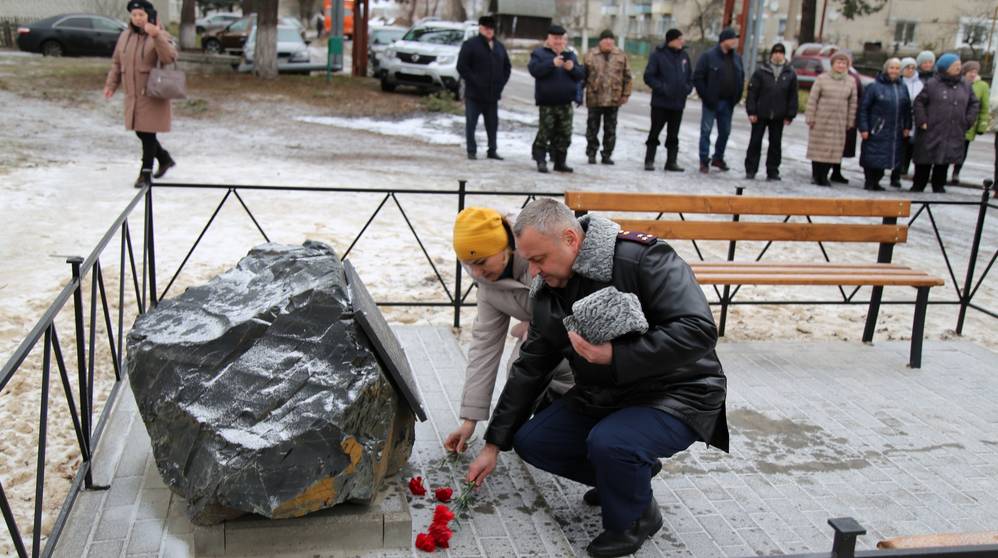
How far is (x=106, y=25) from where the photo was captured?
81.1 ft

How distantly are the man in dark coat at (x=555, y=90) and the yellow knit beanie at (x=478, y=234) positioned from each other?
7719mm

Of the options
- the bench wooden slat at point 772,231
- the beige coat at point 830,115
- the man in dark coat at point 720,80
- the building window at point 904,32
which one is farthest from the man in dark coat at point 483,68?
the building window at point 904,32

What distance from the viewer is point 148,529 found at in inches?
127

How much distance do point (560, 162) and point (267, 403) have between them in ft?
27.7

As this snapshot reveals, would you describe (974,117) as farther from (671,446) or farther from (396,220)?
(671,446)

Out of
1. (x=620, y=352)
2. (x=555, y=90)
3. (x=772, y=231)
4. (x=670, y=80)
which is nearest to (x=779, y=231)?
(x=772, y=231)

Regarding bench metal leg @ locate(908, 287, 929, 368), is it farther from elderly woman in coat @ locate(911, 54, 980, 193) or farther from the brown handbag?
A: elderly woman in coat @ locate(911, 54, 980, 193)

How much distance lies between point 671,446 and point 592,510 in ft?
2.05

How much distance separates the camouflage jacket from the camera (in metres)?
11.5

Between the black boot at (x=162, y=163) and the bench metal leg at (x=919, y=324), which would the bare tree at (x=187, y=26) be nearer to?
the black boot at (x=162, y=163)

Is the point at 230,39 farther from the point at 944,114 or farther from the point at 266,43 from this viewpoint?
the point at 944,114

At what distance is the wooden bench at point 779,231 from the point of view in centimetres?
525

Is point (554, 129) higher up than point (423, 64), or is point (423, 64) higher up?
point (423, 64)

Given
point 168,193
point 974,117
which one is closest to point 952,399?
point 168,193
